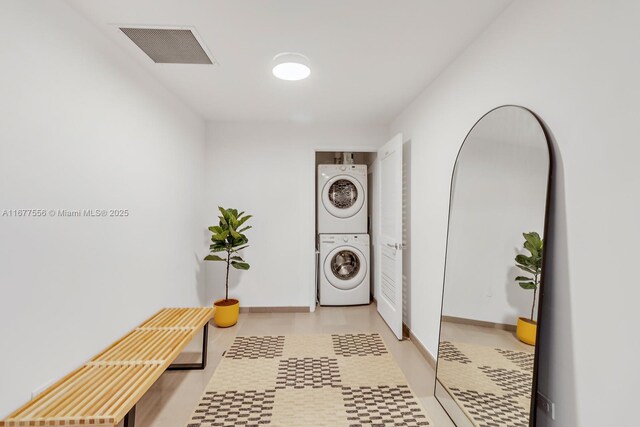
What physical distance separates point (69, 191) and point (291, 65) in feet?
5.07

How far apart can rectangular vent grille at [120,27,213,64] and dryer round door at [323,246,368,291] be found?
109 inches

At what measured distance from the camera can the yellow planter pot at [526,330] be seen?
1389mm

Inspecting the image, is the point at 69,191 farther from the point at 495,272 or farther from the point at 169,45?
the point at 495,272

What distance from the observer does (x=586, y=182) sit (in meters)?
1.19

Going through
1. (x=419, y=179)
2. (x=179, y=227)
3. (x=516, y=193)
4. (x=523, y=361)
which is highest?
(x=419, y=179)

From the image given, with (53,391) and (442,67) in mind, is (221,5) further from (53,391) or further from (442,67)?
(53,391)

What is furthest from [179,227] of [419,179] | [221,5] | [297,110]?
[419,179]

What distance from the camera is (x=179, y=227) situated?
3043mm

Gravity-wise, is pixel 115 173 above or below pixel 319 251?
above

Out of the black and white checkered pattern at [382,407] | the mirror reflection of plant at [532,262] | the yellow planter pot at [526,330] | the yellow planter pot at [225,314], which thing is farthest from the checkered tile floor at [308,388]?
the mirror reflection of plant at [532,262]

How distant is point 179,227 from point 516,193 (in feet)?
9.17

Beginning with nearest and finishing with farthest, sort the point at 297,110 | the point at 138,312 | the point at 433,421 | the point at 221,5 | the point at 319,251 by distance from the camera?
the point at 221,5 → the point at 433,421 → the point at 138,312 → the point at 297,110 → the point at 319,251

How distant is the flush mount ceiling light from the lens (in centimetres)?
214

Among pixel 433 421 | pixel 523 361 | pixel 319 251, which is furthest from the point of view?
pixel 319 251
